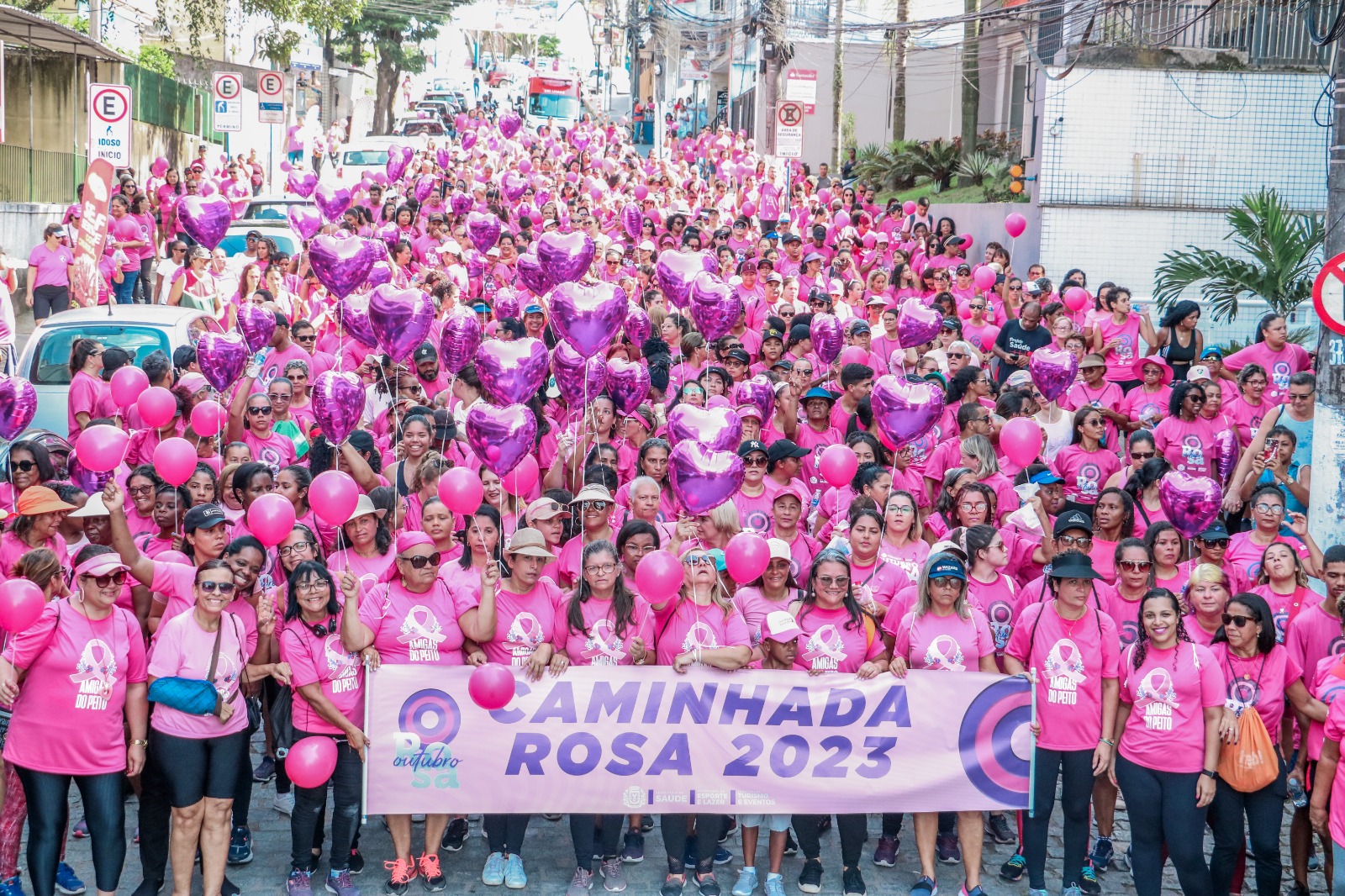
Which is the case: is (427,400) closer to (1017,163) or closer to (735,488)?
(735,488)

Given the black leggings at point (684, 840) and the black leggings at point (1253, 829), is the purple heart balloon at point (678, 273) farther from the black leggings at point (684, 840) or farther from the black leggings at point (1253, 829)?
the black leggings at point (1253, 829)

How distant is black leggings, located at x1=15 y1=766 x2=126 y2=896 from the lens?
19.0 feet

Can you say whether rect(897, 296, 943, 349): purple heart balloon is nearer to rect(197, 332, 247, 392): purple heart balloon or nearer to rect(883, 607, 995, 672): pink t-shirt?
rect(883, 607, 995, 672): pink t-shirt

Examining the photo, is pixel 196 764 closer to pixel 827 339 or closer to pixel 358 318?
pixel 358 318

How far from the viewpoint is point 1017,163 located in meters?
21.7

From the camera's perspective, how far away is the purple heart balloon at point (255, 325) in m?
9.73

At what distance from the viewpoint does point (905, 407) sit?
8250mm

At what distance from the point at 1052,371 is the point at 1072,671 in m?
3.23

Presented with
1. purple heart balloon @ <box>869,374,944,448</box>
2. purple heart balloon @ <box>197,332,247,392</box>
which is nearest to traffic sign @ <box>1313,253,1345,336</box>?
purple heart balloon @ <box>869,374,944,448</box>

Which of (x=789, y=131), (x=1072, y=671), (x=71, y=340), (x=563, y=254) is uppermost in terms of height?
(x=789, y=131)

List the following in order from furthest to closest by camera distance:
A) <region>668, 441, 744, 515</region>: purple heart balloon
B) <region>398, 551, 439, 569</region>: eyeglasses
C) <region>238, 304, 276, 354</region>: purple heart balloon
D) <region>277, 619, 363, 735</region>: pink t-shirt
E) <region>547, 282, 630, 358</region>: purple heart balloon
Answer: <region>238, 304, 276, 354</region>: purple heart balloon → <region>547, 282, 630, 358</region>: purple heart balloon → <region>668, 441, 744, 515</region>: purple heart balloon → <region>398, 551, 439, 569</region>: eyeglasses → <region>277, 619, 363, 735</region>: pink t-shirt

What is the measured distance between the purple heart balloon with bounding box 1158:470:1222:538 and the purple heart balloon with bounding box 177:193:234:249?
29.6 ft

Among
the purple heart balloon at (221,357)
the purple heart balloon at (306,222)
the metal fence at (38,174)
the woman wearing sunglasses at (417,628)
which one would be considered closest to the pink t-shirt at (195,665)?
the woman wearing sunglasses at (417,628)

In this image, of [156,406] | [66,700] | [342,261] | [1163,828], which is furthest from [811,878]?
[342,261]
